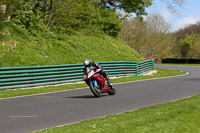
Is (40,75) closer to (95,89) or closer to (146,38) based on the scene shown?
(95,89)

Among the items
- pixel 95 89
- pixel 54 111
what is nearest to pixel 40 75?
pixel 95 89

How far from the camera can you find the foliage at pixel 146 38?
62312 millimetres

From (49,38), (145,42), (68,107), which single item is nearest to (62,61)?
(49,38)

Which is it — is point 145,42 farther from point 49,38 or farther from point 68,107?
point 68,107

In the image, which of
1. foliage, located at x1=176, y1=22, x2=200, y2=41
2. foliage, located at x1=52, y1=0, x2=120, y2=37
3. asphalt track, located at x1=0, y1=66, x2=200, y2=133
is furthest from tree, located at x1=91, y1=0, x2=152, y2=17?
foliage, located at x1=176, y1=22, x2=200, y2=41

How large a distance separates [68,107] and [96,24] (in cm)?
2544

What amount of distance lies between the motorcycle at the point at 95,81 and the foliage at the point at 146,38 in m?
47.6

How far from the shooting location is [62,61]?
971 inches

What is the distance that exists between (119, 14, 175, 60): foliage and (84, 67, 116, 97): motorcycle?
4764 centimetres

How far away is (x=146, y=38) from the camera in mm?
63438

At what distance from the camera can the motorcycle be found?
12.8 metres

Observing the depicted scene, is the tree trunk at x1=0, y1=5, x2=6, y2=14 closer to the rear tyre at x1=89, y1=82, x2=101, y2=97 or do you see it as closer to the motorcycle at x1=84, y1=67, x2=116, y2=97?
the motorcycle at x1=84, y1=67, x2=116, y2=97

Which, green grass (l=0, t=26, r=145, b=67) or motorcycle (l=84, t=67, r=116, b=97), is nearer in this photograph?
motorcycle (l=84, t=67, r=116, b=97)

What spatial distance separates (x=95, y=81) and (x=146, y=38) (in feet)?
169
